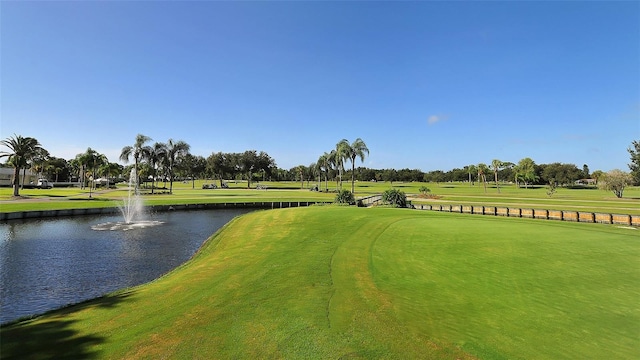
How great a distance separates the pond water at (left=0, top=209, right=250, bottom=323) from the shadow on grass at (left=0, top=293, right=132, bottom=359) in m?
5.02

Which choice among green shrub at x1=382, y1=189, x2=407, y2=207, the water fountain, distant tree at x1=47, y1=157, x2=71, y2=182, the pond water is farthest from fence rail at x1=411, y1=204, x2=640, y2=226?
distant tree at x1=47, y1=157, x2=71, y2=182

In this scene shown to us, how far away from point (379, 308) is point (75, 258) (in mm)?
22467

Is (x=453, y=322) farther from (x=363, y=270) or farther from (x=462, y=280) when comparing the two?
(x=363, y=270)

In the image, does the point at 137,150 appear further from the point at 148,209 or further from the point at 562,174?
the point at 562,174

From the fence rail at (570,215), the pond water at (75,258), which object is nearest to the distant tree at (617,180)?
Answer: the fence rail at (570,215)

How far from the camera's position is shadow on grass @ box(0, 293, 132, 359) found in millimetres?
6789

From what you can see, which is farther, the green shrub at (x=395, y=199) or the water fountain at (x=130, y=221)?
the green shrub at (x=395, y=199)

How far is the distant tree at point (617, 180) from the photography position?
2653 inches

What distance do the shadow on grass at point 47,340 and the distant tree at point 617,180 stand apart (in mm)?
94603

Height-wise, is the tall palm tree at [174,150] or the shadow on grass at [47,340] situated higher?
the tall palm tree at [174,150]

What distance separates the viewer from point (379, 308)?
377 inches

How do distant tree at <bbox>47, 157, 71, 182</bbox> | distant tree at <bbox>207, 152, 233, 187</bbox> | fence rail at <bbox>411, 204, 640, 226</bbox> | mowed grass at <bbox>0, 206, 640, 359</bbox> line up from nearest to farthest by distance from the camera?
mowed grass at <bbox>0, 206, 640, 359</bbox>, fence rail at <bbox>411, 204, 640, 226</bbox>, distant tree at <bbox>47, 157, 71, 182</bbox>, distant tree at <bbox>207, 152, 233, 187</bbox>

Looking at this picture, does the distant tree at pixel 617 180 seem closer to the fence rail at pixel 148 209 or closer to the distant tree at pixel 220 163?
the fence rail at pixel 148 209

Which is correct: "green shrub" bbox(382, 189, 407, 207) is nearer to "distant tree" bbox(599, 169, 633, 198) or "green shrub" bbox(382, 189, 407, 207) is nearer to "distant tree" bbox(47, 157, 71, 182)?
"distant tree" bbox(599, 169, 633, 198)
